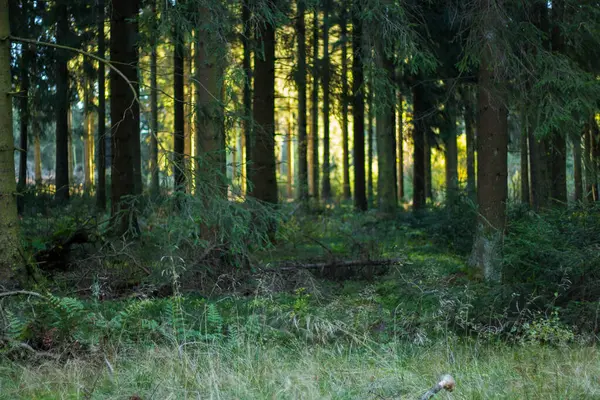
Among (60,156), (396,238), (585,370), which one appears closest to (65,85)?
(60,156)

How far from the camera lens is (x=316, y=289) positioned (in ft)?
→ 27.6

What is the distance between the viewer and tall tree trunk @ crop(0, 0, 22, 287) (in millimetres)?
7391

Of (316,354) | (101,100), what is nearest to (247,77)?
(316,354)

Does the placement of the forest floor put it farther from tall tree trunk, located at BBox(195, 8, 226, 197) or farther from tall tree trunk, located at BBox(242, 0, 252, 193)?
tall tree trunk, located at BBox(242, 0, 252, 193)

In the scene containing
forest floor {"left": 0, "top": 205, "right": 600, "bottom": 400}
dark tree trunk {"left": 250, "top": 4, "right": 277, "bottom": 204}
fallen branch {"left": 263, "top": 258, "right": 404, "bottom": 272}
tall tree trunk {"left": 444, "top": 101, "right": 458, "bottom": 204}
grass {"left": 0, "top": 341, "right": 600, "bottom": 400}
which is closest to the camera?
grass {"left": 0, "top": 341, "right": 600, "bottom": 400}

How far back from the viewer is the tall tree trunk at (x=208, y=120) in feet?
24.5

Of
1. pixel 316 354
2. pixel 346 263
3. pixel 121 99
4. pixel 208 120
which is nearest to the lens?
pixel 316 354

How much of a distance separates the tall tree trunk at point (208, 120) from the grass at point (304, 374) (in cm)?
226

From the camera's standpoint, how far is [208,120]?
883cm

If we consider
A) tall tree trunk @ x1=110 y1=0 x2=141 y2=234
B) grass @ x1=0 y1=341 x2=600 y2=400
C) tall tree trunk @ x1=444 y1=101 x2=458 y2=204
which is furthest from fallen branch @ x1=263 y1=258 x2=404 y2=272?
tall tree trunk @ x1=444 y1=101 x2=458 y2=204

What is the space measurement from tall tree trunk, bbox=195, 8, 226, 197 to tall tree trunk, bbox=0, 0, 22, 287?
7.42 ft

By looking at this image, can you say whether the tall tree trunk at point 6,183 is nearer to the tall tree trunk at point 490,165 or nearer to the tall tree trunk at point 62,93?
the tall tree trunk at point 62,93

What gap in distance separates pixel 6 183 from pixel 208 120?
2.79 metres

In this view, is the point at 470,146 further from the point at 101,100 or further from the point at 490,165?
the point at 101,100
